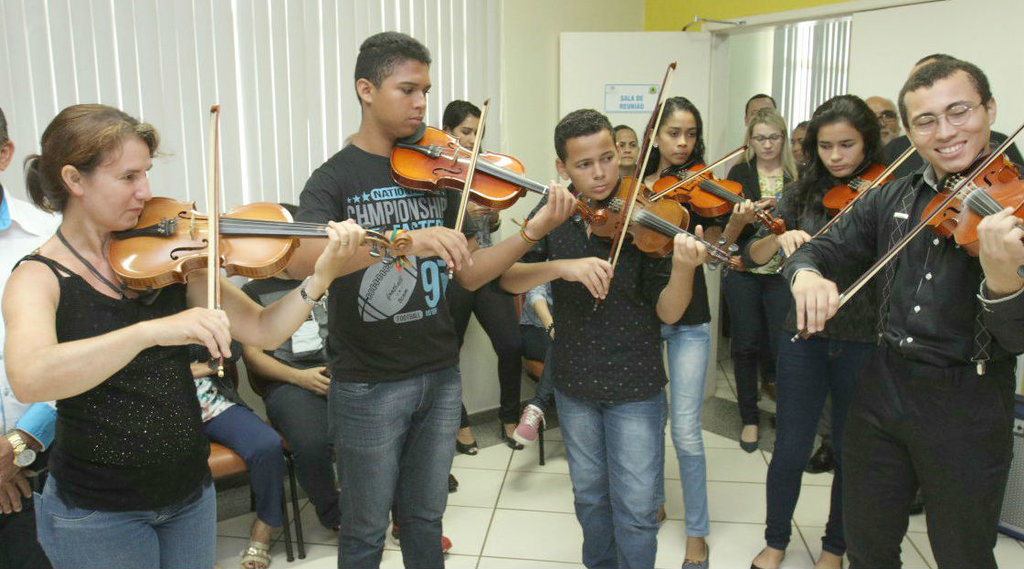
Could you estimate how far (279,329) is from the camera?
4.96 ft

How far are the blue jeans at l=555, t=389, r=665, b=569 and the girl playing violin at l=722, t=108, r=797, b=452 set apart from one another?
154 centimetres

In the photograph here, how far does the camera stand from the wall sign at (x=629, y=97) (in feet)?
13.4

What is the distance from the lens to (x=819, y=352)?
227cm

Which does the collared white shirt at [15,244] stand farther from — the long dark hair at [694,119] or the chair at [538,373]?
the chair at [538,373]

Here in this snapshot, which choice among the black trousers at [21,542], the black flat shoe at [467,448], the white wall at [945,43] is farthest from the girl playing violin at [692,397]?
the black trousers at [21,542]

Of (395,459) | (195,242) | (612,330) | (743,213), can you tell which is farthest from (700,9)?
(195,242)

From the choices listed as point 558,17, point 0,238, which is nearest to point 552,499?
point 0,238

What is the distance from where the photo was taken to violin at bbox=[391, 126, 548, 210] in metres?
1.76

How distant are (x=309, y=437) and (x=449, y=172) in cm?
131

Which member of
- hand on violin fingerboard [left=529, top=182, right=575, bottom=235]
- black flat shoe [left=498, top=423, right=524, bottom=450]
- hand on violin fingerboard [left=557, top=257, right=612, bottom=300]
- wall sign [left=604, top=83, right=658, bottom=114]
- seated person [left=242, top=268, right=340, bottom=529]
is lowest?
black flat shoe [left=498, top=423, right=524, bottom=450]

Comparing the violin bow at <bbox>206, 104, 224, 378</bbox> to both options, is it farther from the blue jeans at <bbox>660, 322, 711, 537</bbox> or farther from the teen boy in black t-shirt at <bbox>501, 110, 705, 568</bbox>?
the blue jeans at <bbox>660, 322, 711, 537</bbox>

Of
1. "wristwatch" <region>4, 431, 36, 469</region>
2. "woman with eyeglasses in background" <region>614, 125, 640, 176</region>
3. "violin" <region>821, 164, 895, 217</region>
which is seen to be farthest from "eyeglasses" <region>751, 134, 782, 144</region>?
"wristwatch" <region>4, 431, 36, 469</region>

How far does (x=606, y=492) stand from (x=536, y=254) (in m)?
0.69

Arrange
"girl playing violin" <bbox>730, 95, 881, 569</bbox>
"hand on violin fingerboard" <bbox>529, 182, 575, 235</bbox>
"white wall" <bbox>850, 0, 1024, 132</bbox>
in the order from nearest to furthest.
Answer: "hand on violin fingerboard" <bbox>529, 182, 575, 235</bbox> < "girl playing violin" <bbox>730, 95, 881, 569</bbox> < "white wall" <bbox>850, 0, 1024, 132</bbox>
